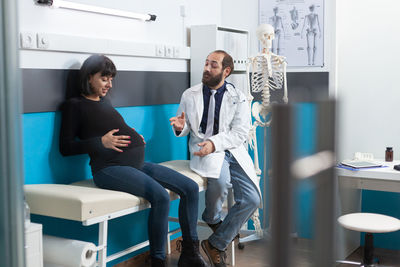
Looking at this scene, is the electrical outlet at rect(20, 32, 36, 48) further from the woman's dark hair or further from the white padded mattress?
the white padded mattress

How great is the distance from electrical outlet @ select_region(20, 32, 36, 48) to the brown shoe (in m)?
1.42

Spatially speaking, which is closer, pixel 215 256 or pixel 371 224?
pixel 371 224

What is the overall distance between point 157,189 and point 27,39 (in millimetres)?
921

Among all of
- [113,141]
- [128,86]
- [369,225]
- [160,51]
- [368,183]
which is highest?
A: [160,51]

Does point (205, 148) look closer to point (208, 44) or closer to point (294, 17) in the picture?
point (208, 44)

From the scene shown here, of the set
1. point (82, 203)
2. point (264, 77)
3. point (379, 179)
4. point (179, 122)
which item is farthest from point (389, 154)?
point (82, 203)

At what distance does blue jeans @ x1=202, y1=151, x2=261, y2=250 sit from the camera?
2.91 m

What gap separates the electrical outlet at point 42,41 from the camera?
7.70ft

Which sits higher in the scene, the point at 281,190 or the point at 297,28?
the point at 297,28

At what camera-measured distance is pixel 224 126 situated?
9.98 ft

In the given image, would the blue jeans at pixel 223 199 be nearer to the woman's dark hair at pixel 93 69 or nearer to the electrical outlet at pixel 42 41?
the woman's dark hair at pixel 93 69

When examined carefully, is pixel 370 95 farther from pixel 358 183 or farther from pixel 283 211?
pixel 283 211

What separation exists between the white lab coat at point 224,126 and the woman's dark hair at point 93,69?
0.59m

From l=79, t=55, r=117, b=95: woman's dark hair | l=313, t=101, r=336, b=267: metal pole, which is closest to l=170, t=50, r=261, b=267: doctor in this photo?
l=79, t=55, r=117, b=95: woman's dark hair
